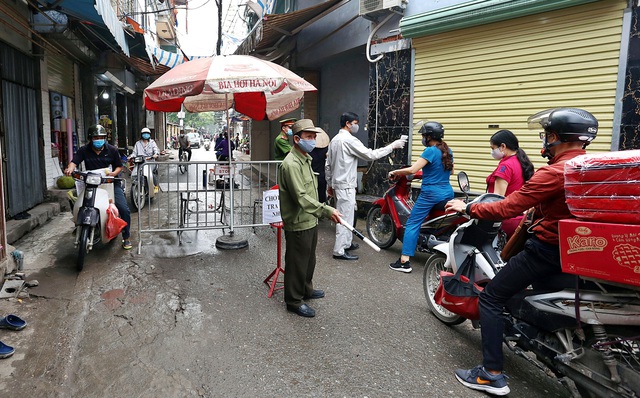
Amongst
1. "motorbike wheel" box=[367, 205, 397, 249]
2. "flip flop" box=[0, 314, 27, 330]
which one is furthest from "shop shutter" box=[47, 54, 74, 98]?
"motorbike wheel" box=[367, 205, 397, 249]

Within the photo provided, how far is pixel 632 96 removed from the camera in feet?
18.2

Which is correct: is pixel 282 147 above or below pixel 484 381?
above

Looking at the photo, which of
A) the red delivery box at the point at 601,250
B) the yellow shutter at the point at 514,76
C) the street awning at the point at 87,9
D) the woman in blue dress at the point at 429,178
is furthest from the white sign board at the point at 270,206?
the yellow shutter at the point at 514,76

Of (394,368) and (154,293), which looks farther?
(154,293)

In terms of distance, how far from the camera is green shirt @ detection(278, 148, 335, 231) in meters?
3.80

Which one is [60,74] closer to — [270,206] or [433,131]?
[270,206]

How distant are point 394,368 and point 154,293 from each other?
2.67 m

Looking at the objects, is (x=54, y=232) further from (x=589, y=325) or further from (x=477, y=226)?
(x=589, y=325)

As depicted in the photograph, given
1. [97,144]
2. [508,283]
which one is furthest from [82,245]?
[508,283]

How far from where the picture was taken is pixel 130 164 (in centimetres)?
1062

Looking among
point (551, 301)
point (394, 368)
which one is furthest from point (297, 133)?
point (551, 301)

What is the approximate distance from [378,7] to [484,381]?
7281mm

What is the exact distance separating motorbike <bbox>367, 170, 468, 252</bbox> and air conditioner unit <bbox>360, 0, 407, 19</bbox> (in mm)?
3790

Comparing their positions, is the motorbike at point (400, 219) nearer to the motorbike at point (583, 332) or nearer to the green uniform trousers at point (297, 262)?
the green uniform trousers at point (297, 262)
